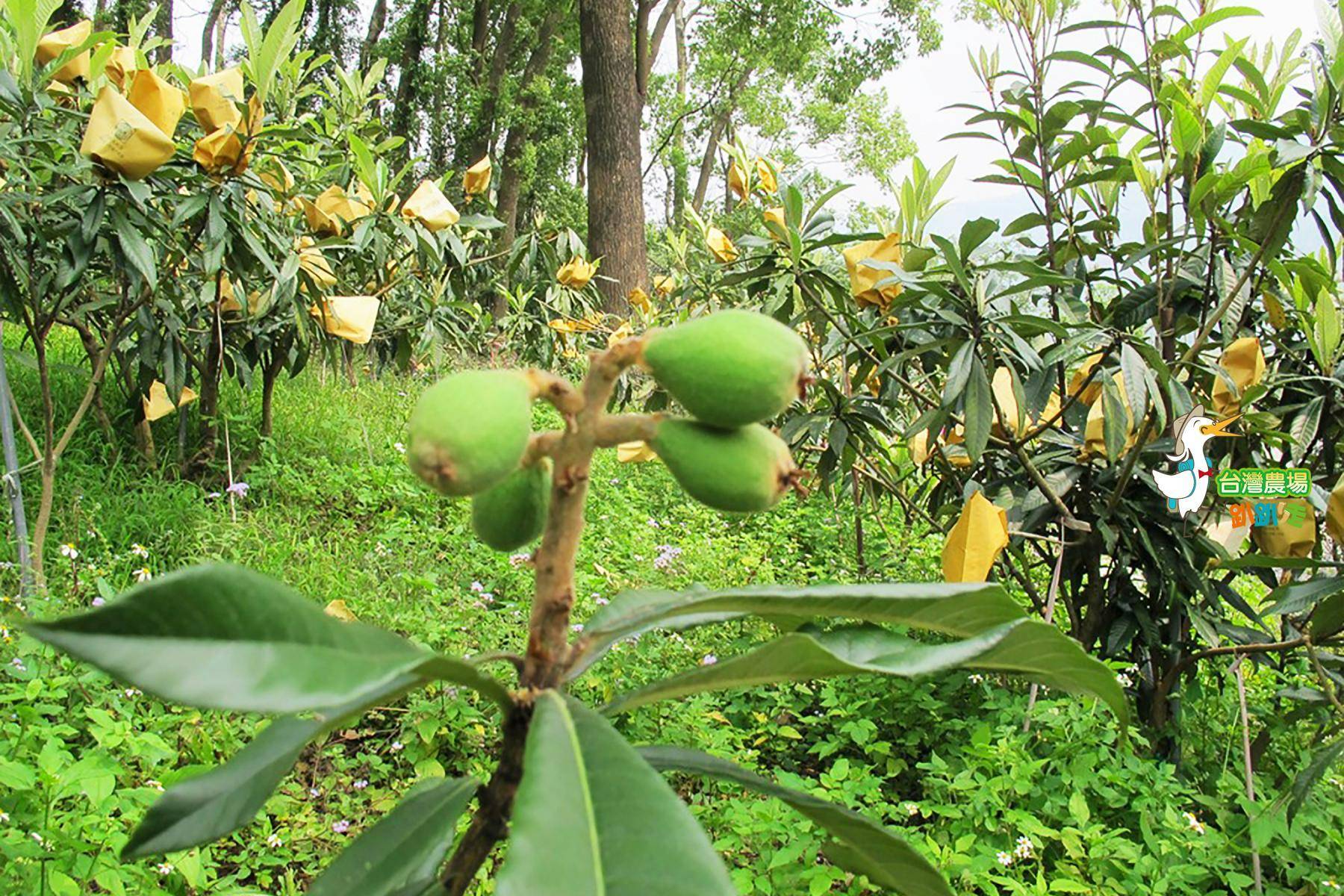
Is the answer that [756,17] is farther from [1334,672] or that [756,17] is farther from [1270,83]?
[1334,672]

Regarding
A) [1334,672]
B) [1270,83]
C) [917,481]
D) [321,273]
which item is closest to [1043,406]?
[1334,672]

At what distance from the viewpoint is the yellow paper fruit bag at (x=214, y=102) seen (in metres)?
2.04

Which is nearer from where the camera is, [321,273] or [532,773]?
[532,773]

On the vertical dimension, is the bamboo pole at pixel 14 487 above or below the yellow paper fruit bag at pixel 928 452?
below

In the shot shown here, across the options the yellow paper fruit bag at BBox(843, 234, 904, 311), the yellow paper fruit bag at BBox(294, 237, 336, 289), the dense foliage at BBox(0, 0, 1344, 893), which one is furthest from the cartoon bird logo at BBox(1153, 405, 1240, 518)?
the yellow paper fruit bag at BBox(294, 237, 336, 289)

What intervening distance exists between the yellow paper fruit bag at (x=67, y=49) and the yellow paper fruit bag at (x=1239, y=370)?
249 cm

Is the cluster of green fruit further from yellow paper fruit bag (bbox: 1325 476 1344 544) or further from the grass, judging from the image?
yellow paper fruit bag (bbox: 1325 476 1344 544)

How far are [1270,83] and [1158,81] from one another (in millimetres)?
214

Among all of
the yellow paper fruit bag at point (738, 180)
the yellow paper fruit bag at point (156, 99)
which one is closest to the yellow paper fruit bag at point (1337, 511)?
the yellow paper fruit bag at point (738, 180)

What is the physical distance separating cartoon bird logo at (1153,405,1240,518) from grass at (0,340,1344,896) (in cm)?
47

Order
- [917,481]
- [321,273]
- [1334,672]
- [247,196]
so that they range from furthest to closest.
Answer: [917,481], [321,273], [247,196], [1334,672]

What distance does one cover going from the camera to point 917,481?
10.3 feet

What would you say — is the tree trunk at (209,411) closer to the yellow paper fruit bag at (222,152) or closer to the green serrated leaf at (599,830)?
the yellow paper fruit bag at (222,152)

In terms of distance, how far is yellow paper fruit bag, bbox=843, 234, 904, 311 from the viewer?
6.05 feet
